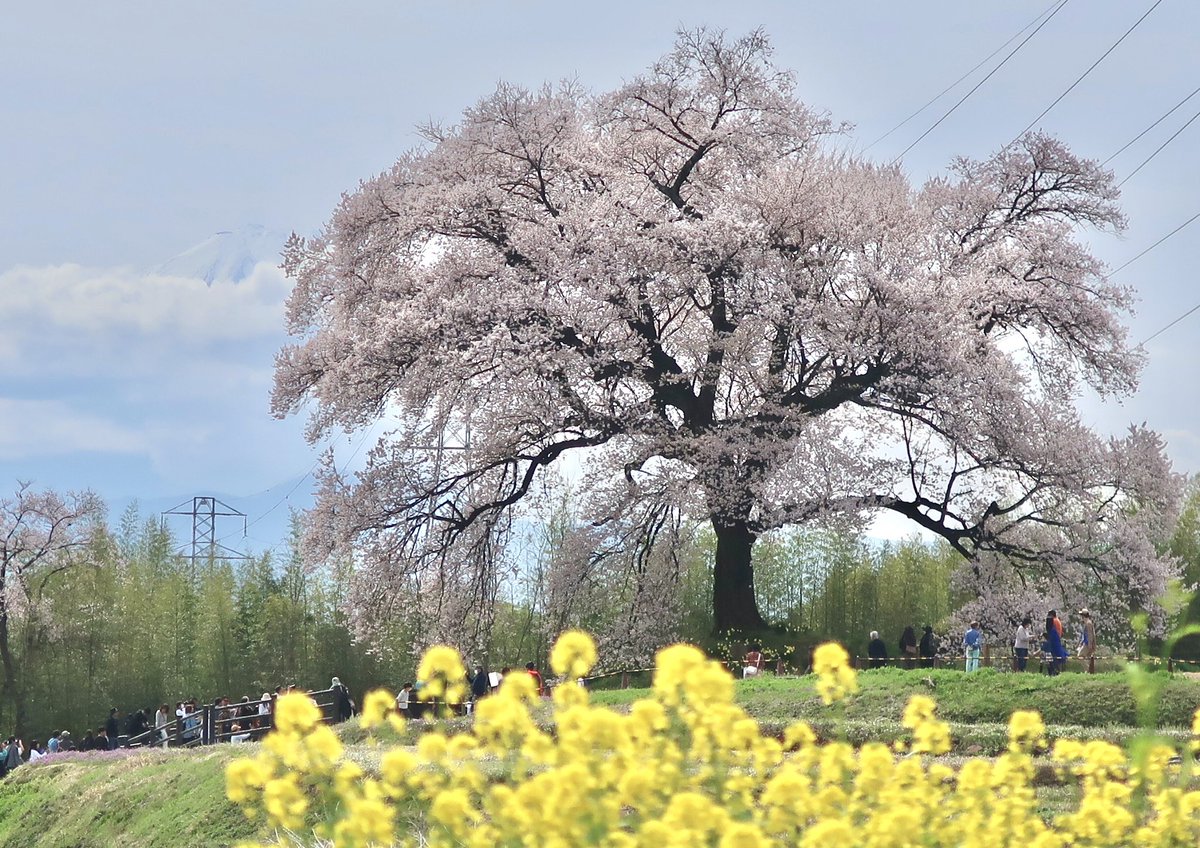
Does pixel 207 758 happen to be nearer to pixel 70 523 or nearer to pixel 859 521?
pixel 859 521

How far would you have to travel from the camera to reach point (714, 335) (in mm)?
23625

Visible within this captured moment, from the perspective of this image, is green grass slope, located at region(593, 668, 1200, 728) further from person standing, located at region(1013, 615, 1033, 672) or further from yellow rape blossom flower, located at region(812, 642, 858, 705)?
yellow rape blossom flower, located at region(812, 642, 858, 705)

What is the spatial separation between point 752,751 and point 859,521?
1962 cm

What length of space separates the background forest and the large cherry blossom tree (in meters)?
18.3

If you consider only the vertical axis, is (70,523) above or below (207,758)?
above

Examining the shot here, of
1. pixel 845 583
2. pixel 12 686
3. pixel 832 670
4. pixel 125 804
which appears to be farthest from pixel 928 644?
pixel 12 686

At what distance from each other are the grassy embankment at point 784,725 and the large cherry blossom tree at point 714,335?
5.67m

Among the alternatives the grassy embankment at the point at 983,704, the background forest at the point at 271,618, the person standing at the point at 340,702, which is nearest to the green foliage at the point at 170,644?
the background forest at the point at 271,618

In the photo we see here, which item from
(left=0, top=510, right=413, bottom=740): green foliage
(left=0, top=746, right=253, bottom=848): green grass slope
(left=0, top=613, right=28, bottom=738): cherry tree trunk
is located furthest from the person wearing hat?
(left=0, top=613, right=28, bottom=738): cherry tree trunk

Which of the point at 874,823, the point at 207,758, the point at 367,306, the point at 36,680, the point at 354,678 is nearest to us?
the point at 874,823

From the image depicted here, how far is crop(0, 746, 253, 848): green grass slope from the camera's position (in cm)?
1524

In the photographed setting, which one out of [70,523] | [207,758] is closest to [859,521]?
[207,758]

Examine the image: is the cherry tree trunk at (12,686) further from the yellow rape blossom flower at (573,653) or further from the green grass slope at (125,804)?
the yellow rape blossom flower at (573,653)

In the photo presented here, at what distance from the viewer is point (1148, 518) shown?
25.4m
